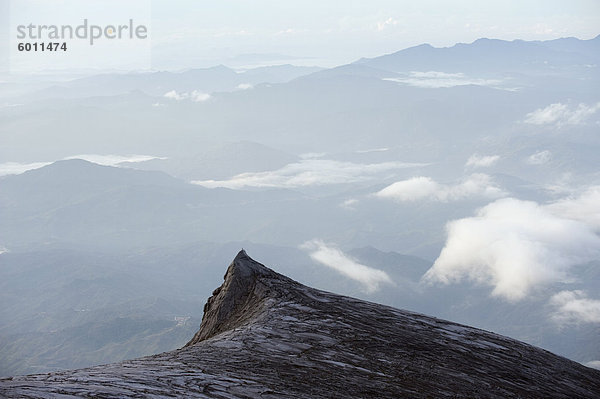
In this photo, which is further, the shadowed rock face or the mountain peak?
the mountain peak

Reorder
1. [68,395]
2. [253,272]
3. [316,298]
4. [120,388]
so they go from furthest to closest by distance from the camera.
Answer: [253,272]
[316,298]
[120,388]
[68,395]

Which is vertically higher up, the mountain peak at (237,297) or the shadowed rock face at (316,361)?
the mountain peak at (237,297)

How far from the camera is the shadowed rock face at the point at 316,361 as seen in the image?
1115cm

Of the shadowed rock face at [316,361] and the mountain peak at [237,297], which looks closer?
the shadowed rock face at [316,361]

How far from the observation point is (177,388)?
35.1 ft

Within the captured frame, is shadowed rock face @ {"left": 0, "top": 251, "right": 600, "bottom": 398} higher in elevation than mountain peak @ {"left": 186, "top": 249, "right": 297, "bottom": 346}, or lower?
lower

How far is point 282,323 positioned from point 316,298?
318 centimetres

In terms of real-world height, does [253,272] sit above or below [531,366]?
above

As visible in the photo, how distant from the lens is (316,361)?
13.9 m

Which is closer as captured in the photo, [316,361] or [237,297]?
[316,361]

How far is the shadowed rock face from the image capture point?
439 inches

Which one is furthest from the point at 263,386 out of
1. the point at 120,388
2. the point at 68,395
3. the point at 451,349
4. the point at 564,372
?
the point at 564,372

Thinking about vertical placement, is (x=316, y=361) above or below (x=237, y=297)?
below

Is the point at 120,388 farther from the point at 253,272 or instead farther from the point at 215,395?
the point at 253,272
